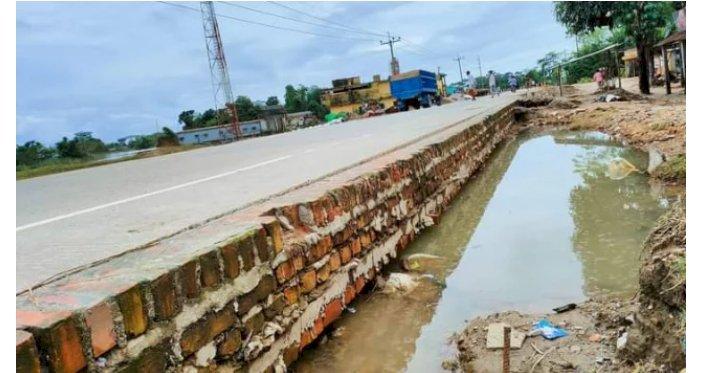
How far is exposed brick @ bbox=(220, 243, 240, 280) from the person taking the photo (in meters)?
2.53

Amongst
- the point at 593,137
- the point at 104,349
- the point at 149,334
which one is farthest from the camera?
the point at 593,137

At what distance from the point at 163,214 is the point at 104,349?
7.92 ft

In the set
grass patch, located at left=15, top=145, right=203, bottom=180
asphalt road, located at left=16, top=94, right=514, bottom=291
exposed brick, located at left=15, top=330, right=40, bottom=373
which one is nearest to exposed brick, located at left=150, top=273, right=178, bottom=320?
exposed brick, located at left=15, top=330, right=40, bottom=373

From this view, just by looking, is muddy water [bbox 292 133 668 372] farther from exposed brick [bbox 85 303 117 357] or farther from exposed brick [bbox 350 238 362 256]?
exposed brick [bbox 85 303 117 357]

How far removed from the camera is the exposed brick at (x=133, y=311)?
1.92 metres

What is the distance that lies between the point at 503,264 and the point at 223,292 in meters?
3.14

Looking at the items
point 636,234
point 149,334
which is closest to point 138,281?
point 149,334

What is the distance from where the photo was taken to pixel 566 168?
9.94m

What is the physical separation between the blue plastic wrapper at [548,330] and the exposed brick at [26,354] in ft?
8.63

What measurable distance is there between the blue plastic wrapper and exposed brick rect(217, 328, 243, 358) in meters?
1.80

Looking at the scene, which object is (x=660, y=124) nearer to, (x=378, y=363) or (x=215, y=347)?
(x=378, y=363)

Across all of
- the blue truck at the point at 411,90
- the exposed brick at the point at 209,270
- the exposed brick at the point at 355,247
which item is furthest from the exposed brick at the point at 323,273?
the blue truck at the point at 411,90

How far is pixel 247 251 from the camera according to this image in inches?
107

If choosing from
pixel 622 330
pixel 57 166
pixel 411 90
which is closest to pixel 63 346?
pixel 622 330
